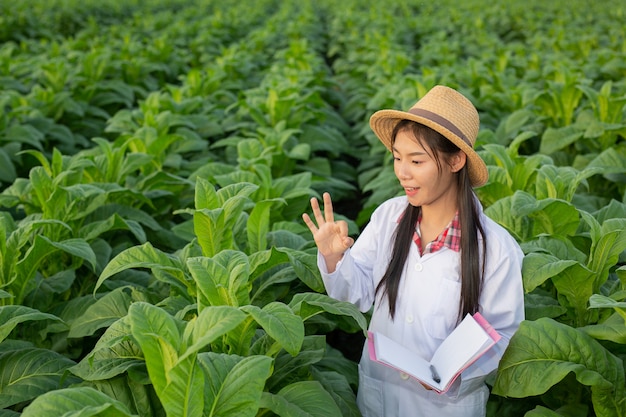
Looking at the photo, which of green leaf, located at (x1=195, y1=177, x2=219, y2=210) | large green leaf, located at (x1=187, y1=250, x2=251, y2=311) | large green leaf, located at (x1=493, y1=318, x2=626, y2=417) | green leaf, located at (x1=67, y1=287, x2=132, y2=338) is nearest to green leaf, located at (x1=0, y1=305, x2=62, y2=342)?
green leaf, located at (x1=67, y1=287, x2=132, y2=338)

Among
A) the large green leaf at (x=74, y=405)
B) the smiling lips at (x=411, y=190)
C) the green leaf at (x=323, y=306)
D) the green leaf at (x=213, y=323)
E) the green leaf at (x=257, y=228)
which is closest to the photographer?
the large green leaf at (x=74, y=405)

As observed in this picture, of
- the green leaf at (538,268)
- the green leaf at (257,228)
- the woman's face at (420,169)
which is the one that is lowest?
the green leaf at (257,228)

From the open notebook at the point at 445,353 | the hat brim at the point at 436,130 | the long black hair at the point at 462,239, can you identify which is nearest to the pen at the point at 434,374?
the open notebook at the point at 445,353

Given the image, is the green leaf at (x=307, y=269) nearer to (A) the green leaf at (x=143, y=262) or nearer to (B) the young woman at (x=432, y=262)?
(B) the young woman at (x=432, y=262)

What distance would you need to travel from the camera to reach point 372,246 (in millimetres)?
2396

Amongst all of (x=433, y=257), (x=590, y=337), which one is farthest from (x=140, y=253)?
(x=590, y=337)

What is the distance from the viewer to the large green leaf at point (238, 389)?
1.78m

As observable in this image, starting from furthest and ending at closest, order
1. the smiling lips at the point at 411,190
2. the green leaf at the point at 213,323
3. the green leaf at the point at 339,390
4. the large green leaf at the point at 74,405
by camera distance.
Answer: the green leaf at the point at 339,390 < the smiling lips at the point at 411,190 < the green leaf at the point at 213,323 < the large green leaf at the point at 74,405

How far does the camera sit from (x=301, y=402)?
6.70 feet

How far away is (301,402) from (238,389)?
320mm

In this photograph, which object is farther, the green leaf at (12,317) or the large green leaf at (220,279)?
the green leaf at (12,317)

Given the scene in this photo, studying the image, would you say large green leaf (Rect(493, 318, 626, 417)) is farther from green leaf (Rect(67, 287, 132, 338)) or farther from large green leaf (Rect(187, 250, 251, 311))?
green leaf (Rect(67, 287, 132, 338))

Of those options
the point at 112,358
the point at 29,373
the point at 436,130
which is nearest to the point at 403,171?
the point at 436,130

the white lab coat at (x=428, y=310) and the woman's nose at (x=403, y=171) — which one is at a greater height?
the woman's nose at (x=403, y=171)
